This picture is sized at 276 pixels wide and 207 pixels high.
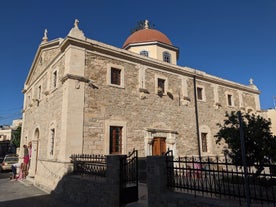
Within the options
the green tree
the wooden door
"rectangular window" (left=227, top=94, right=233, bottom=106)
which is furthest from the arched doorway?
"rectangular window" (left=227, top=94, right=233, bottom=106)

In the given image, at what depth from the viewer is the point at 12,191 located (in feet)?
37.2

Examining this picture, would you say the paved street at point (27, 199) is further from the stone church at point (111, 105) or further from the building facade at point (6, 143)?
the building facade at point (6, 143)

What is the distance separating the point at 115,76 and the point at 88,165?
18.3 ft

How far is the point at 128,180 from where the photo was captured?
24.5 feet

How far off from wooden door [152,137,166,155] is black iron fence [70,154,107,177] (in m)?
4.85

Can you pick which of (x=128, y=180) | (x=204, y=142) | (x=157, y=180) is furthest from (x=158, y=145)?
(x=157, y=180)

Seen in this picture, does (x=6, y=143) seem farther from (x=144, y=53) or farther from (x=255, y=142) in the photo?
(x=255, y=142)

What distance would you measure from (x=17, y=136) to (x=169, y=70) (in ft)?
107

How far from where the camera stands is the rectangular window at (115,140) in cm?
1162

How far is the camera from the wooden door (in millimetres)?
13531

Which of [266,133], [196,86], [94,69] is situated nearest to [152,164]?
[266,133]

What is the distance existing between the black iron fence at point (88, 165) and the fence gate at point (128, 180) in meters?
0.81

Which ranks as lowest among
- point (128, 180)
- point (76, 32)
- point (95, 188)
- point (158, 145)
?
point (95, 188)

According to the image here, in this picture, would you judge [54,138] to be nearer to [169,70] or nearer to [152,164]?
[152,164]
